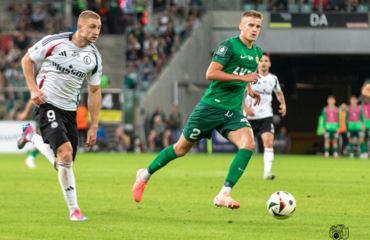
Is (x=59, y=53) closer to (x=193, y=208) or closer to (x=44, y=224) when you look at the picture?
(x=44, y=224)

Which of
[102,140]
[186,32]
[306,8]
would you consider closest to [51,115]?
[102,140]

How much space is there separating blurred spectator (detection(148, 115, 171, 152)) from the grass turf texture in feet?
38.4

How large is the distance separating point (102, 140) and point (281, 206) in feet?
60.9

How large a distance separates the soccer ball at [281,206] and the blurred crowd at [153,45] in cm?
1930

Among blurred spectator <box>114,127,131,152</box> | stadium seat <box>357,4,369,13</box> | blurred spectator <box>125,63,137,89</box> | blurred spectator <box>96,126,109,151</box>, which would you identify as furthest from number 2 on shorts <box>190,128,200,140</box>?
stadium seat <box>357,4,369,13</box>

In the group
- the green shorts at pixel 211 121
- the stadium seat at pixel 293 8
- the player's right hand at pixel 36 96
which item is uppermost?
the player's right hand at pixel 36 96

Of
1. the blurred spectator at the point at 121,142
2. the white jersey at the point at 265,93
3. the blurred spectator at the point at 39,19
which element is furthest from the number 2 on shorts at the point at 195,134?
the blurred spectator at the point at 39,19

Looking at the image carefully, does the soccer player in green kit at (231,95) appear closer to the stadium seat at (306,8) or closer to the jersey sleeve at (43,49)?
the jersey sleeve at (43,49)

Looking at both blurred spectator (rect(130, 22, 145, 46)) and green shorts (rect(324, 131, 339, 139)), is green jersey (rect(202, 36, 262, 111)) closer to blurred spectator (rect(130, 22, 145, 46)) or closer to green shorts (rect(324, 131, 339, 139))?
green shorts (rect(324, 131, 339, 139))

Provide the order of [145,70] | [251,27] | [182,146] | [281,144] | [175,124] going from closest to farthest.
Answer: [251,27]
[182,146]
[175,124]
[145,70]
[281,144]

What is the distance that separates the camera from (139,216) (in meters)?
7.04

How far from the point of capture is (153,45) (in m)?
26.7

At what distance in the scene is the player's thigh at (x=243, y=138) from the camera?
7.03 m

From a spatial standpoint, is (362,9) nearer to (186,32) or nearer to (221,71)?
(186,32)
